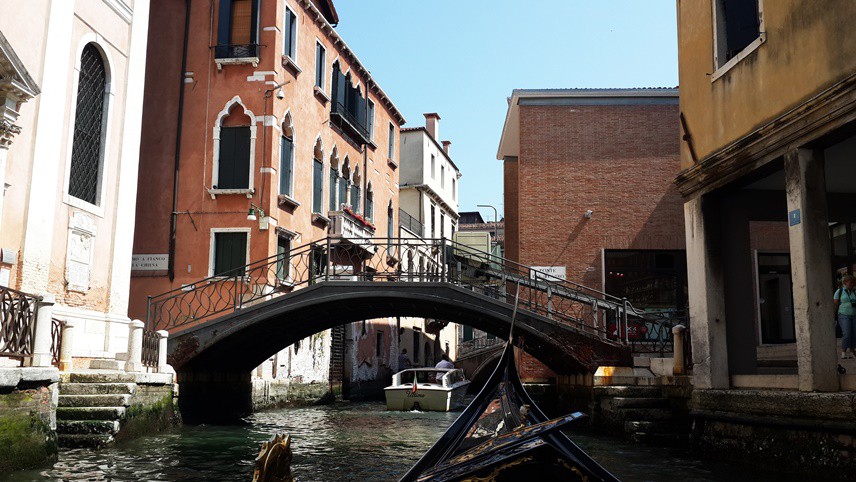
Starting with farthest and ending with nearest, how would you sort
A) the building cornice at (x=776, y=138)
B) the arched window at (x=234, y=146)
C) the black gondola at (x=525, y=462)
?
the arched window at (x=234, y=146) < the building cornice at (x=776, y=138) < the black gondola at (x=525, y=462)

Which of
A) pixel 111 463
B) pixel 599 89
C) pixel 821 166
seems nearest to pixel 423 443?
pixel 111 463

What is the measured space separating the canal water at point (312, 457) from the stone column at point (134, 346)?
0.89m

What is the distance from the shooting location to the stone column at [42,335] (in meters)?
7.33

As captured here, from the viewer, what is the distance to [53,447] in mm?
7520

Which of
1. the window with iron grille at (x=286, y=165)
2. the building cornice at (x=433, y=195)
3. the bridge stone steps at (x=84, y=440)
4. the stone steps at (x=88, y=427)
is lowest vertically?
the bridge stone steps at (x=84, y=440)

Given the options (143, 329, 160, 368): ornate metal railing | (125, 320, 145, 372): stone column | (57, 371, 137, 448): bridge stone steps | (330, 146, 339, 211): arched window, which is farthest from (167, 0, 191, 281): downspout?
(57, 371, 137, 448): bridge stone steps

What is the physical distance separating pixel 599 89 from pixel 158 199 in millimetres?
8422

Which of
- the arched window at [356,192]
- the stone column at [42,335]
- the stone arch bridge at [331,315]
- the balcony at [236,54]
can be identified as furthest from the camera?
the arched window at [356,192]

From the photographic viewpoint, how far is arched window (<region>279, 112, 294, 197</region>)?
14875 millimetres

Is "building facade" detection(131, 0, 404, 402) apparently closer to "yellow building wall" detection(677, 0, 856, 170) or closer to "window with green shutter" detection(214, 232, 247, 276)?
"window with green shutter" detection(214, 232, 247, 276)

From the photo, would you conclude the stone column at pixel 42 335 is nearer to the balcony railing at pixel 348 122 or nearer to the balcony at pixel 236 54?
the balcony at pixel 236 54

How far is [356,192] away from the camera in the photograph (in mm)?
19609

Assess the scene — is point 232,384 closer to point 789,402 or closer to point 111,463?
point 111,463

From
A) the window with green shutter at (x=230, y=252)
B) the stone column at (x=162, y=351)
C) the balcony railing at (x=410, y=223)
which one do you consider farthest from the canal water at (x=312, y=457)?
the balcony railing at (x=410, y=223)
